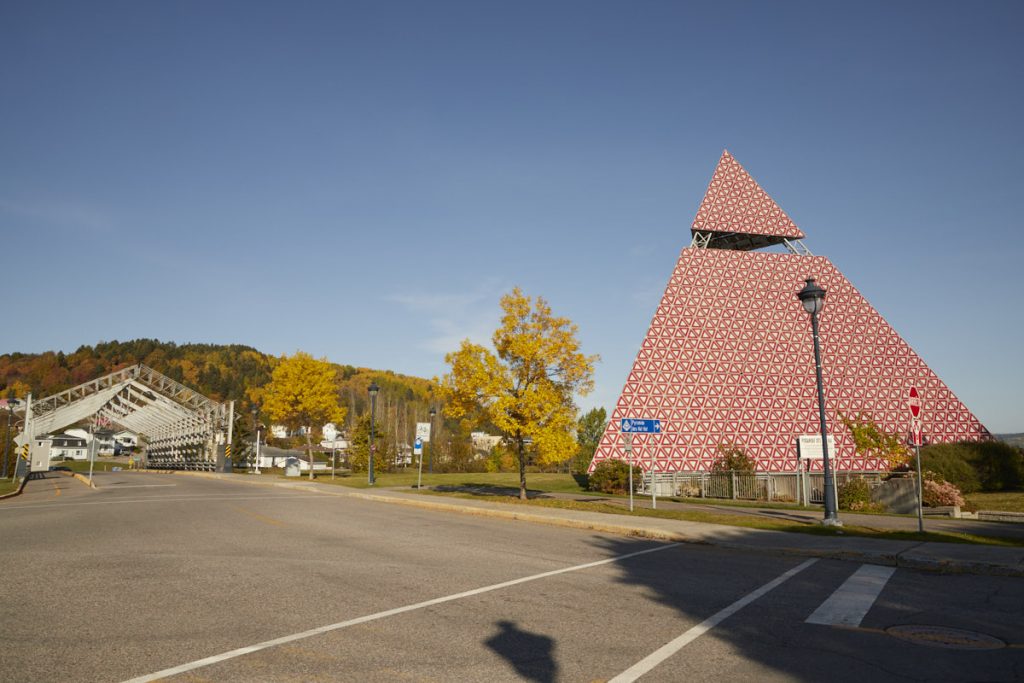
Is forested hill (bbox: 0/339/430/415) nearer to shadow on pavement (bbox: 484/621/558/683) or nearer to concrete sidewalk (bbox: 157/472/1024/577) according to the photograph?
concrete sidewalk (bbox: 157/472/1024/577)

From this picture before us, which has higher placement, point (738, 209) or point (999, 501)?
point (738, 209)

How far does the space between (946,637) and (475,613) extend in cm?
427

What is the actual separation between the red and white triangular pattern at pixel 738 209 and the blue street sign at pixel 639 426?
29256 millimetres

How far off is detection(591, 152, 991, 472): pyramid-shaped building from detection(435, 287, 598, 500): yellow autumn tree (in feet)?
47.3

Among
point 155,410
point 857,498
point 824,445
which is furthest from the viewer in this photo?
point 155,410

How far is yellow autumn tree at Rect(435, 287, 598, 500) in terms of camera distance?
22.1 metres

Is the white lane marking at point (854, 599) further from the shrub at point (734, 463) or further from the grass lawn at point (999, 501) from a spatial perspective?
the shrub at point (734, 463)

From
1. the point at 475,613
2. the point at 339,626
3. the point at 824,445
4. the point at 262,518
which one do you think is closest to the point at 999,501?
the point at 824,445

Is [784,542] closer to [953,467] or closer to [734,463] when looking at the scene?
[734,463]

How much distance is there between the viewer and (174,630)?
565 centimetres

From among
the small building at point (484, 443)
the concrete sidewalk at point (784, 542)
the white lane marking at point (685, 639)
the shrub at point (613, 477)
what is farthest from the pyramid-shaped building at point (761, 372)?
the small building at point (484, 443)

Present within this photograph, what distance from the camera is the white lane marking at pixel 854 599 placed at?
624 centimetres

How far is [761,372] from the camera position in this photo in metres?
39.9

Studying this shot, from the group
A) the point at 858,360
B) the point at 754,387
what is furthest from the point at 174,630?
the point at 858,360
